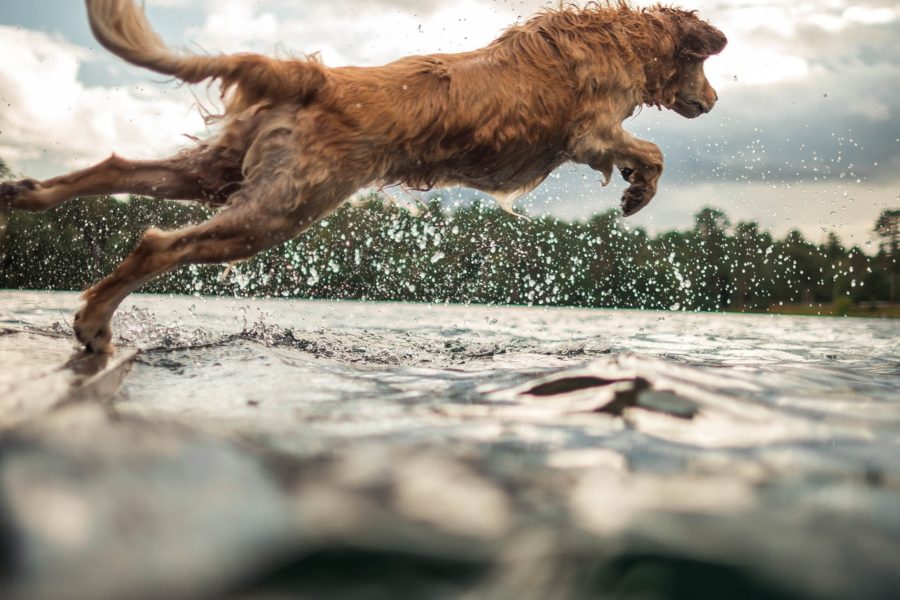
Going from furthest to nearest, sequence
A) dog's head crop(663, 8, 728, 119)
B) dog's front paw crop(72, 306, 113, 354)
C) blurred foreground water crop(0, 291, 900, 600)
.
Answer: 1. dog's head crop(663, 8, 728, 119)
2. dog's front paw crop(72, 306, 113, 354)
3. blurred foreground water crop(0, 291, 900, 600)

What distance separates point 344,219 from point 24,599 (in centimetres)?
1284

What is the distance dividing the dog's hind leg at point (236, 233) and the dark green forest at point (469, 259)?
10.4 inches

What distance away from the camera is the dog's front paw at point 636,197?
5312 millimetres

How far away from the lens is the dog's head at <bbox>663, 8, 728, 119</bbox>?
5.43 metres

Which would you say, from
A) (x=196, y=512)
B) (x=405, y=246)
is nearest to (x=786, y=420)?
(x=196, y=512)

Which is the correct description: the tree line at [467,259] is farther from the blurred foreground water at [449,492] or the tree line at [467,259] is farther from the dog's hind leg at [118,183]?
the blurred foreground water at [449,492]

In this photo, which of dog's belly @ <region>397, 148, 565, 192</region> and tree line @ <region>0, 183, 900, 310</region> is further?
tree line @ <region>0, 183, 900, 310</region>

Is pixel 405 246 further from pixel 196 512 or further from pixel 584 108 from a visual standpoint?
pixel 196 512

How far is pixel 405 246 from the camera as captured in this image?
17359 mm

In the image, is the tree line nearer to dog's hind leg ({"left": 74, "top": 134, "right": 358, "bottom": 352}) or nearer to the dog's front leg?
dog's hind leg ({"left": 74, "top": 134, "right": 358, "bottom": 352})

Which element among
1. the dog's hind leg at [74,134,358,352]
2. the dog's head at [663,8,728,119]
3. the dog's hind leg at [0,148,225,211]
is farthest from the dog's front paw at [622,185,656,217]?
the dog's hind leg at [0,148,225,211]

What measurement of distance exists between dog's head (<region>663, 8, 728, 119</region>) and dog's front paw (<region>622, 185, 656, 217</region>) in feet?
2.81

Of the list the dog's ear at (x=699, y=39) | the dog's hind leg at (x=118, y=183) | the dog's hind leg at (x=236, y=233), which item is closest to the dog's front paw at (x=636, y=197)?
the dog's ear at (x=699, y=39)

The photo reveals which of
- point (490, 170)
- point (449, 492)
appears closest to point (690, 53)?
point (490, 170)
